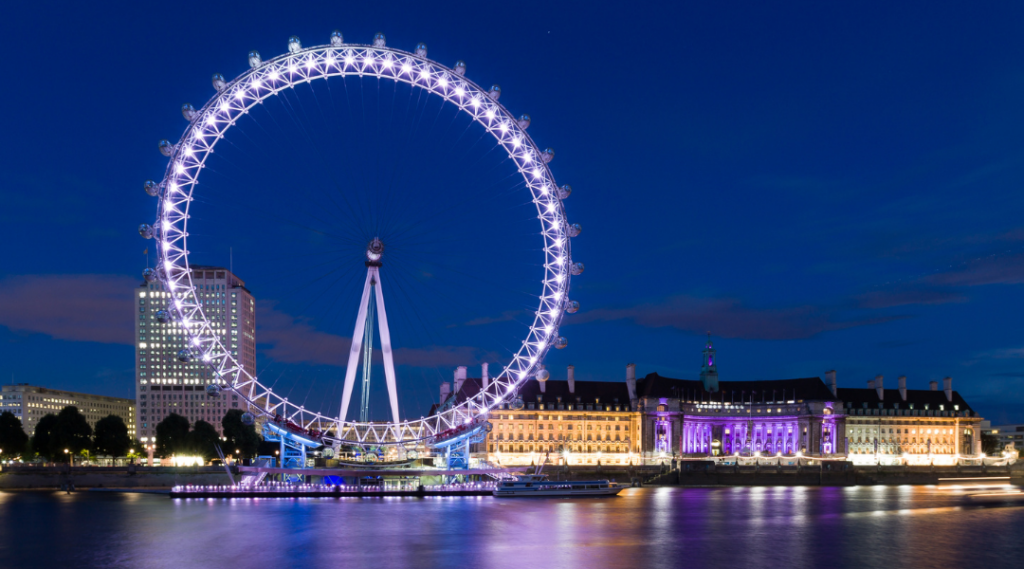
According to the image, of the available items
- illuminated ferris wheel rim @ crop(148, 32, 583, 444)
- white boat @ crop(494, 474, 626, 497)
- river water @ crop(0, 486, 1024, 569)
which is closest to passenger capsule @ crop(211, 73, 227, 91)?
illuminated ferris wheel rim @ crop(148, 32, 583, 444)

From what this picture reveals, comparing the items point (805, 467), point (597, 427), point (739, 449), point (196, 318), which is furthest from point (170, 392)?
point (196, 318)

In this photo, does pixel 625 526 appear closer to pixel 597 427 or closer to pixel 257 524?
pixel 257 524

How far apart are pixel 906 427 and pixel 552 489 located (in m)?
83.5

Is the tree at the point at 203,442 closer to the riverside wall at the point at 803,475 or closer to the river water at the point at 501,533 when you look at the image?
the river water at the point at 501,533

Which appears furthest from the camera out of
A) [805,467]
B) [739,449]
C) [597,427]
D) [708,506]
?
[739,449]

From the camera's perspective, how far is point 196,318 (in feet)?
195

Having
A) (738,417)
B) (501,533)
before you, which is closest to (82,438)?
(501,533)

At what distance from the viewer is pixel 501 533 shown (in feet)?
161

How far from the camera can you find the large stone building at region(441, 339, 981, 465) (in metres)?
130

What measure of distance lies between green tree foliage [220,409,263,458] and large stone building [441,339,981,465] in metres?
26.0

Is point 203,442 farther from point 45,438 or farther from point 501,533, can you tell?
point 501,533

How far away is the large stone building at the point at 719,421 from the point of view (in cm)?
13000

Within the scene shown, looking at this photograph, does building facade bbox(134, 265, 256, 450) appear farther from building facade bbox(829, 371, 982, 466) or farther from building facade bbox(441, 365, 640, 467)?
building facade bbox(829, 371, 982, 466)

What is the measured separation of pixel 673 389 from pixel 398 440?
77424 millimetres
